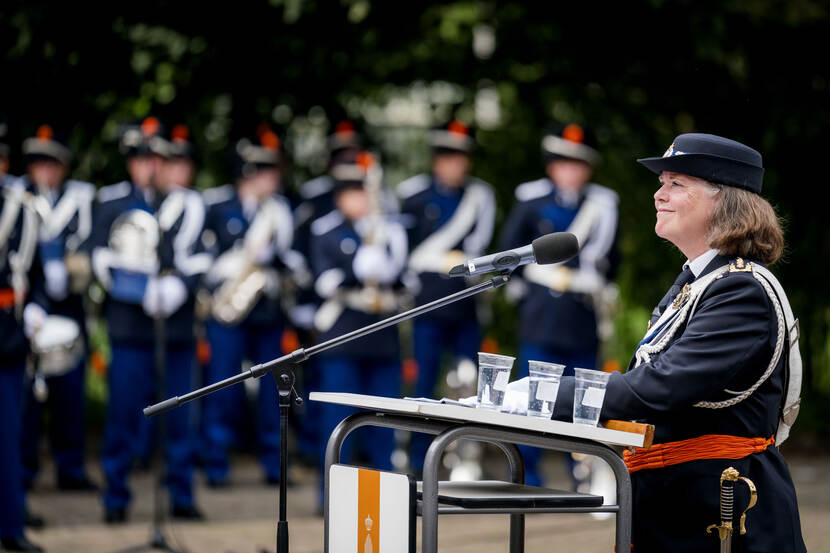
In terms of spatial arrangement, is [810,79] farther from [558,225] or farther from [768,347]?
[768,347]

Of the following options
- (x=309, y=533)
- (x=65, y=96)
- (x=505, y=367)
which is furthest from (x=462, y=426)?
(x=65, y=96)

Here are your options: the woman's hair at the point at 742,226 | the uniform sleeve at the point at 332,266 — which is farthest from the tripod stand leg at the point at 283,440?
the uniform sleeve at the point at 332,266

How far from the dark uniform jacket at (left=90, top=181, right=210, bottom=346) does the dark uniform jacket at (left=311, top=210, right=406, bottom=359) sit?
32.4 inches

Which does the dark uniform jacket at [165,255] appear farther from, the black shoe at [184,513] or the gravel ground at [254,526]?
the gravel ground at [254,526]

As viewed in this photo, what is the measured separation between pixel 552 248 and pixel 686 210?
1.32 ft

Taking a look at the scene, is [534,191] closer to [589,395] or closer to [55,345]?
[55,345]

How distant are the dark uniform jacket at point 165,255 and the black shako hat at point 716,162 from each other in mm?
4625

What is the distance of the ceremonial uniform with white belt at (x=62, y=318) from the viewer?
8.59 meters

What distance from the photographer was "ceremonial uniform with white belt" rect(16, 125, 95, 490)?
28.2ft

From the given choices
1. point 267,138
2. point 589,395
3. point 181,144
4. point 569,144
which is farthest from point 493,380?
point 267,138

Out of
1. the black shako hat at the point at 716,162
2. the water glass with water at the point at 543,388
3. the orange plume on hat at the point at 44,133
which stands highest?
the orange plume on hat at the point at 44,133

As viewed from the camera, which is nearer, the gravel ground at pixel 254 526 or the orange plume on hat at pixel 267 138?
the gravel ground at pixel 254 526

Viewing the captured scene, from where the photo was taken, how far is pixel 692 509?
3.70 m

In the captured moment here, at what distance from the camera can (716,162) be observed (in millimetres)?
3785
